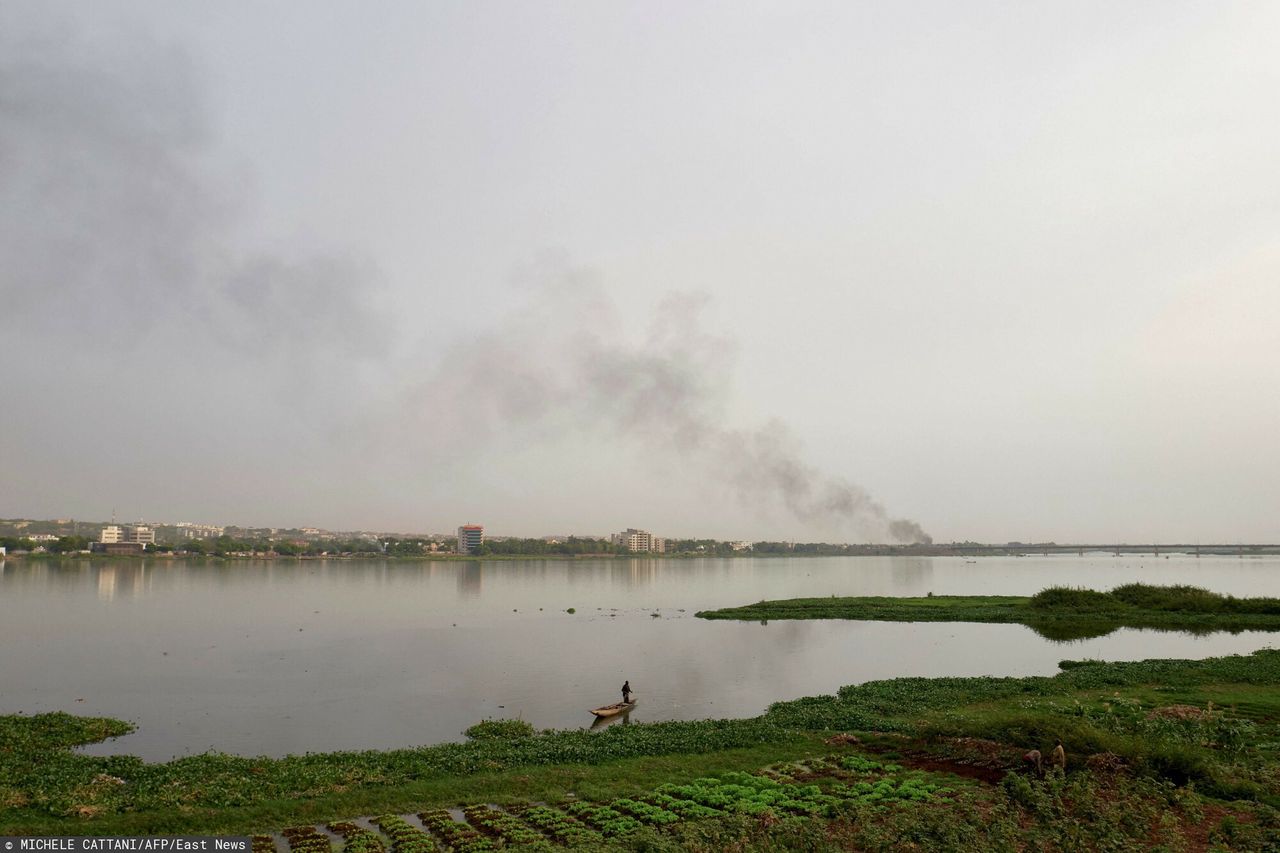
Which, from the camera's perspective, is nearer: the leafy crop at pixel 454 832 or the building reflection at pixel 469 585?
the leafy crop at pixel 454 832

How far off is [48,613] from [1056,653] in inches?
2937

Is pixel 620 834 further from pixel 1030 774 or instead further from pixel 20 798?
pixel 20 798

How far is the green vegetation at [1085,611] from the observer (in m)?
55.6

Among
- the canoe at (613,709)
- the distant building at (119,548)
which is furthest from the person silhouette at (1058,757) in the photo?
the distant building at (119,548)

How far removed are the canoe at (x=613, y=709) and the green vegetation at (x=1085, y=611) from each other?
113 feet

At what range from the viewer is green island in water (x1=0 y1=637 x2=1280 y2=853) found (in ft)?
39.1

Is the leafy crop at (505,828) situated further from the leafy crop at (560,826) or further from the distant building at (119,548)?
the distant building at (119,548)

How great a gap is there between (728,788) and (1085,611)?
2327 inches

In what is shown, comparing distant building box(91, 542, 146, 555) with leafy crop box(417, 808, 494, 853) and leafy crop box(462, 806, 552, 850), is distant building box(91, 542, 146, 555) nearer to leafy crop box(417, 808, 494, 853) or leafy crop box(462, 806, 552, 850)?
leafy crop box(417, 808, 494, 853)

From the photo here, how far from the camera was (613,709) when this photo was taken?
27922 mm

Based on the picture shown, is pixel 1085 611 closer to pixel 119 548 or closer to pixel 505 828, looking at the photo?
pixel 505 828

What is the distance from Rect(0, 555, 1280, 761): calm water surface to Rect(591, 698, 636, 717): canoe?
1.89 ft

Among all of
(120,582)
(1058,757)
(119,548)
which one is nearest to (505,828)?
(1058,757)

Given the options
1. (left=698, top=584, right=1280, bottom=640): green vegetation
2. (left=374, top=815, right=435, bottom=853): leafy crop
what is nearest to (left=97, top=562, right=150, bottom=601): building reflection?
(left=698, top=584, right=1280, bottom=640): green vegetation
